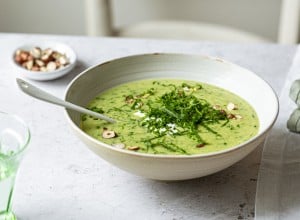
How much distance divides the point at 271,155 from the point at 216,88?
0.62 ft

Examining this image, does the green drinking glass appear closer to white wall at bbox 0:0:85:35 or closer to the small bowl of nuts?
the small bowl of nuts

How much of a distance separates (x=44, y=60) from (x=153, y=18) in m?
1.17

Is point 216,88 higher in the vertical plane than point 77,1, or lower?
higher

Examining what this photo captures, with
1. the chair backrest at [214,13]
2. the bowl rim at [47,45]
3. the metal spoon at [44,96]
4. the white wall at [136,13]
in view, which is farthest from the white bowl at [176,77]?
the white wall at [136,13]

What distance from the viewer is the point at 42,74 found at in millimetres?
1302

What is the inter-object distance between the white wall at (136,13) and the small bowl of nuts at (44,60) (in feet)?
3.55

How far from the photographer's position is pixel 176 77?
1.22 meters

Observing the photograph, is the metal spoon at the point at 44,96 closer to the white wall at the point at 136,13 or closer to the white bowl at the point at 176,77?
the white bowl at the point at 176,77

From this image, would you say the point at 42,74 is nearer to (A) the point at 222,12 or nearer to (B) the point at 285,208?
(B) the point at 285,208

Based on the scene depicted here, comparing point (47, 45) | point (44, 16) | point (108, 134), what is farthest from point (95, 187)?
point (44, 16)

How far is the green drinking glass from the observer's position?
0.87m

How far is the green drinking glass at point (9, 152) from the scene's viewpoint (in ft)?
2.87

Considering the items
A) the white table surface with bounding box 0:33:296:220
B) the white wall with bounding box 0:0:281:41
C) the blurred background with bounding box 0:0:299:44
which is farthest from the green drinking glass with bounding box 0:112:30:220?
the white wall with bounding box 0:0:281:41

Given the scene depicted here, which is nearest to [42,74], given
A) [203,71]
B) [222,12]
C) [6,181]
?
[203,71]
